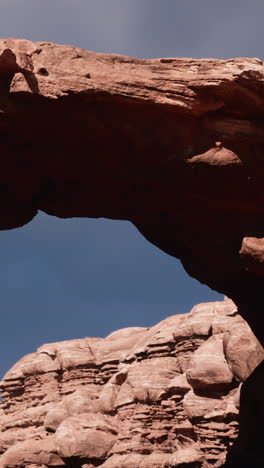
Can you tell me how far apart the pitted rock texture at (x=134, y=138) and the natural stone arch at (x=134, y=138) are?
0.7 inches

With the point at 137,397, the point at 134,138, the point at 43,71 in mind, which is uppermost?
the point at 43,71

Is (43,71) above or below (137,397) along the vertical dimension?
above

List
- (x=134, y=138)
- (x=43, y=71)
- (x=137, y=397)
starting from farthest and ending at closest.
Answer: (x=137, y=397) → (x=134, y=138) → (x=43, y=71)

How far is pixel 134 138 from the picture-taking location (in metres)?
12.3

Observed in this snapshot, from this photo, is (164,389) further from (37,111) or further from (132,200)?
(37,111)

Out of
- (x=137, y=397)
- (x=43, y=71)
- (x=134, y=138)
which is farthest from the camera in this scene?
(x=137, y=397)

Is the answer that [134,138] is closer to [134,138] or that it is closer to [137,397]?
[134,138]

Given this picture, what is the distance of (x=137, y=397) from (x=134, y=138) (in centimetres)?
1983

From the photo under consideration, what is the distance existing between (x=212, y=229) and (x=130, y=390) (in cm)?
1779

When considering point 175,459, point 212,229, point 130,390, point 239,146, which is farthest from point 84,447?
point 239,146

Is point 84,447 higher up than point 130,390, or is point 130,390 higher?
point 130,390

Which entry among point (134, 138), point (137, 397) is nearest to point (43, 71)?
point (134, 138)

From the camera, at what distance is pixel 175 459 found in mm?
23750

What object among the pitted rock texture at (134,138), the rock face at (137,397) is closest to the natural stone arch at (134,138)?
the pitted rock texture at (134,138)
